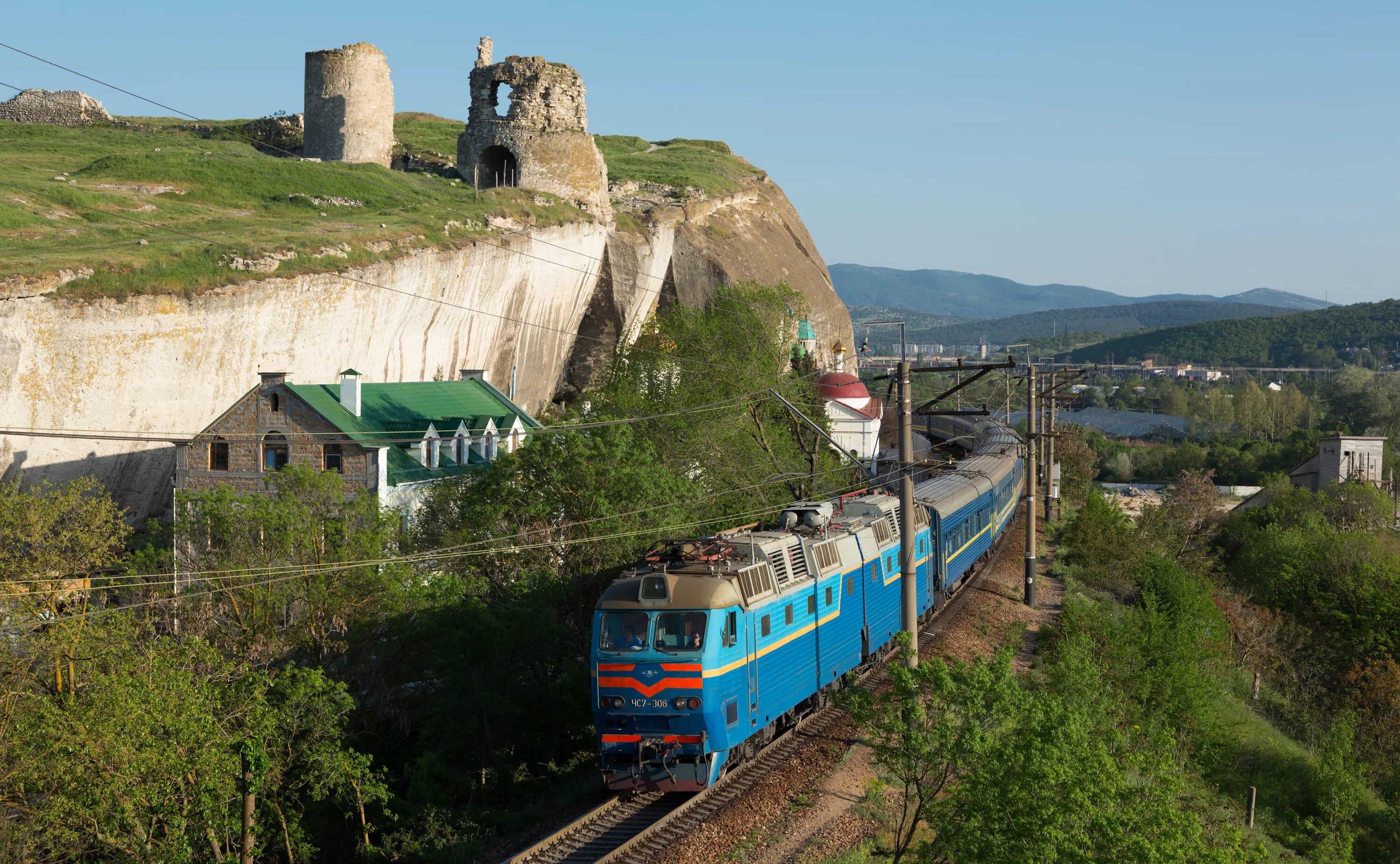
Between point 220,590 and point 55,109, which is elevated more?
point 55,109

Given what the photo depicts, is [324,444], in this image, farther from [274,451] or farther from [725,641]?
[725,641]

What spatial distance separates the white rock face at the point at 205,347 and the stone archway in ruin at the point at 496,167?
39.1 ft

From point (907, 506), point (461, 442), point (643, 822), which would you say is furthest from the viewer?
point (461, 442)

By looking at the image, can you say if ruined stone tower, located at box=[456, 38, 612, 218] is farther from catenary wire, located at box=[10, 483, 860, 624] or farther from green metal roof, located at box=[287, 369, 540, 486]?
catenary wire, located at box=[10, 483, 860, 624]

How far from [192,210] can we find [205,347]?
13809 mm

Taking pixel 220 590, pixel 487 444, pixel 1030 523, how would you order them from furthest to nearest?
pixel 487 444
pixel 1030 523
pixel 220 590

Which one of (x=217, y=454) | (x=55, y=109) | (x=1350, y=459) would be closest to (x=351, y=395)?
(x=217, y=454)

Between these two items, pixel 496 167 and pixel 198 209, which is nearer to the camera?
pixel 198 209

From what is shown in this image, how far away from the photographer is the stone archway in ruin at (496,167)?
64625 mm

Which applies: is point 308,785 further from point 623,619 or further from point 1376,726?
point 1376,726

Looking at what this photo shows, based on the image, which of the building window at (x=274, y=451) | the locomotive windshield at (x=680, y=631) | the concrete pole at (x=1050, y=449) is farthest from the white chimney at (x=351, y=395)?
the concrete pole at (x=1050, y=449)

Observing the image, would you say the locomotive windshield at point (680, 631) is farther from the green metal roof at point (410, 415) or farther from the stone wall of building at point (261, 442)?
the stone wall of building at point (261, 442)

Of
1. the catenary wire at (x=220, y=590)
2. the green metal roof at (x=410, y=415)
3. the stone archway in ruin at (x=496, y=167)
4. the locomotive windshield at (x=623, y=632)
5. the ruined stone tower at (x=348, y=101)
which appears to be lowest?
the catenary wire at (x=220, y=590)

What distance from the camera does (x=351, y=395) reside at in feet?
121
